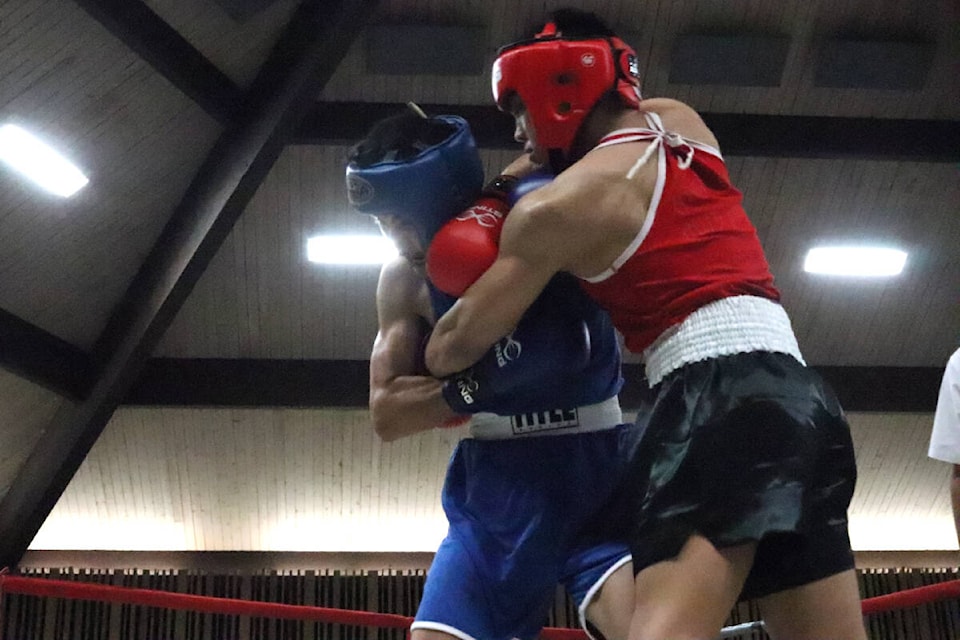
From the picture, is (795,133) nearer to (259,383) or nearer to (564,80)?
(259,383)

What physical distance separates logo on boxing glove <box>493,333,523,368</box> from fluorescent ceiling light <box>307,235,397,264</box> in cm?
442

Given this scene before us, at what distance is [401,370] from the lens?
1.98 metres

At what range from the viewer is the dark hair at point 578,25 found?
1731 mm

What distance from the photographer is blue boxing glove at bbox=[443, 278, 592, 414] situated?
171 cm

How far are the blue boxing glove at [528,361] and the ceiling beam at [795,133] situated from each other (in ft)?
12.8

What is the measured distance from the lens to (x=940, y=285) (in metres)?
6.73

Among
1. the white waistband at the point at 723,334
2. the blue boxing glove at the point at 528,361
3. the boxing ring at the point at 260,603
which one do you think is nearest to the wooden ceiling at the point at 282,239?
the boxing ring at the point at 260,603

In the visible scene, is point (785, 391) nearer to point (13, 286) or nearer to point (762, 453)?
point (762, 453)

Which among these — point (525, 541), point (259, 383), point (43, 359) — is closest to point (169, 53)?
point (43, 359)

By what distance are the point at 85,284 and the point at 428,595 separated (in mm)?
4529

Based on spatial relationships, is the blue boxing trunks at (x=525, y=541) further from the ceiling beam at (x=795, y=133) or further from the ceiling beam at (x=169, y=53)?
the ceiling beam at (x=795, y=133)

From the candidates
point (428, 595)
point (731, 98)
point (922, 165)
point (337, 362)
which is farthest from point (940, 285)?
point (428, 595)

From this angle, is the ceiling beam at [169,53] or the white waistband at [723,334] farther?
the ceiling beam at [169,53]

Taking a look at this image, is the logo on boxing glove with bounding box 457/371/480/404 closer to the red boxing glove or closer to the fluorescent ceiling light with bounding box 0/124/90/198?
the red boxing glove
